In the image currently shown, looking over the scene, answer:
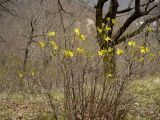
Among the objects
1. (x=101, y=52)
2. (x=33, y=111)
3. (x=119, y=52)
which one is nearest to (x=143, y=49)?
(x=119, y=52)

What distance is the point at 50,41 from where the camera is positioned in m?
5.54

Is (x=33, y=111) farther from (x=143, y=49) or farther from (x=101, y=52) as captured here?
(x=143, y=49)

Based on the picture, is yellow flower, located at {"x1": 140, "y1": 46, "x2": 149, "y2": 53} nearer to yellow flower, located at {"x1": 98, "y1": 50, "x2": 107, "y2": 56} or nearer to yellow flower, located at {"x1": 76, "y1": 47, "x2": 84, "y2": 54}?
yellow flower, located at {"x1": 98, "y1": 50, "x2": 107, "y2": 56}

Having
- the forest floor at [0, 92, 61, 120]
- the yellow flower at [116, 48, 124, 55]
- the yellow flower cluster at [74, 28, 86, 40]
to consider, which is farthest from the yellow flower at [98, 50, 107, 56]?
the forest floor at [0, 92, 61, 120]

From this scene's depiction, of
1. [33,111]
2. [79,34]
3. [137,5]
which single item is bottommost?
[33,111]

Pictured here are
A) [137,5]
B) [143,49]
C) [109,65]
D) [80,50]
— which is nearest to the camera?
[143,49]

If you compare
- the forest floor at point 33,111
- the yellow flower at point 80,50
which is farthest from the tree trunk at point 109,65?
the forest floor at point 33,111

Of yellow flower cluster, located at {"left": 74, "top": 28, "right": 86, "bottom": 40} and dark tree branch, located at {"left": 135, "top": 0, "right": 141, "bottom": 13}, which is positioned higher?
dark tree branch, located at {"left": 135, "top": 0, "right": 141, "bottom": 13}

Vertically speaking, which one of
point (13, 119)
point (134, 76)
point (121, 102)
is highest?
point (134, 76)

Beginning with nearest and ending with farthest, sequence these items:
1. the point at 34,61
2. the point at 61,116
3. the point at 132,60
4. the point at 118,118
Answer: the point at 132,60 → the point at 118,118 → the point at 61,116 → the point at 34,61

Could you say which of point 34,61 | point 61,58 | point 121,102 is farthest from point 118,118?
point 34,61

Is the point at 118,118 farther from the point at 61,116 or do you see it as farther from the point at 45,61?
the point at 45,61

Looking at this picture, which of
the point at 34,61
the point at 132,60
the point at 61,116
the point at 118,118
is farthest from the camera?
the point at 34,61

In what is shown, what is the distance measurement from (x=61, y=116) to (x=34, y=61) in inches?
62.8
